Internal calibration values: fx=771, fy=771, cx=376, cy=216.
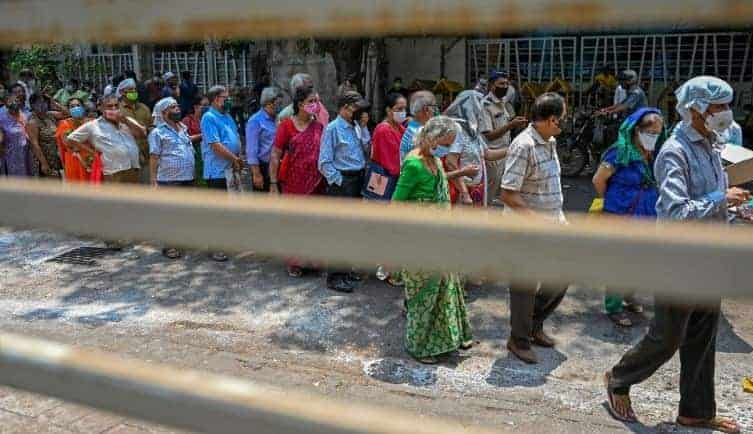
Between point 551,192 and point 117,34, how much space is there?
3.73 m

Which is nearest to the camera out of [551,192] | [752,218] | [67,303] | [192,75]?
[752,218]

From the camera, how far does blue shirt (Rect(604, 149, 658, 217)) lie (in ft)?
14.8

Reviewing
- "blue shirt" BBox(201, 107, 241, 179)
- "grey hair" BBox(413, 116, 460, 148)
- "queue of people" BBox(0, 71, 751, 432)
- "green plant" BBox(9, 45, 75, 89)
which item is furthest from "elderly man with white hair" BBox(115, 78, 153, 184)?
"green plant" BBox(9, 45, 75, 89)

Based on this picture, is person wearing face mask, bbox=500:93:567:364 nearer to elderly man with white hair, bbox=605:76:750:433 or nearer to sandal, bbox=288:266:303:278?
elderly man with white hair, bbox=605:76:750:433

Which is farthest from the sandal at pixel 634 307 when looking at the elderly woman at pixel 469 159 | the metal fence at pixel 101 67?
the metal fence at pixel 101 67

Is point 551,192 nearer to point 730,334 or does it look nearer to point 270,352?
point 730,334

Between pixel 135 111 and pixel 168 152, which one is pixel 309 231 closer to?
pixel 168 152

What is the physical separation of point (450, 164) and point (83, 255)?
144 inches

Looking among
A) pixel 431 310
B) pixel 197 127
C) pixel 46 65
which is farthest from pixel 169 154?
pixel 46 65

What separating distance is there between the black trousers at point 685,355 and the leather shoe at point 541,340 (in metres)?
1.02

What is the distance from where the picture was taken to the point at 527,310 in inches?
168

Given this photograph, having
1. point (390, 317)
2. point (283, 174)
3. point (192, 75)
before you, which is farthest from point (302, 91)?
point (192, 75)

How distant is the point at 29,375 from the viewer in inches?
32.8

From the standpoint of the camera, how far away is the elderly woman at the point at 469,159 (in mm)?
Answer: 5312
